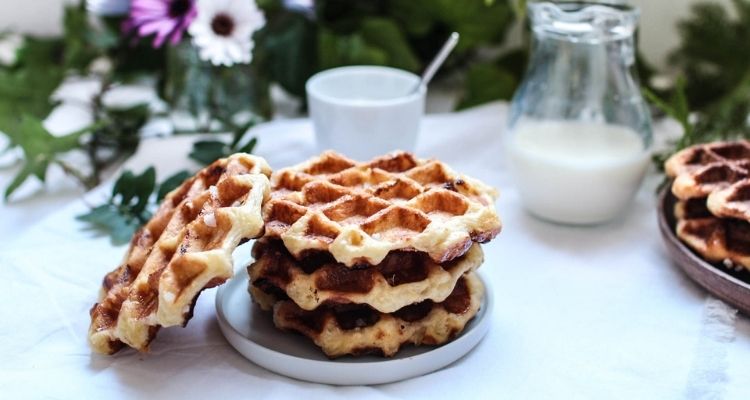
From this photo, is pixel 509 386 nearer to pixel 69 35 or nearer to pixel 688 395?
pixel 688 395

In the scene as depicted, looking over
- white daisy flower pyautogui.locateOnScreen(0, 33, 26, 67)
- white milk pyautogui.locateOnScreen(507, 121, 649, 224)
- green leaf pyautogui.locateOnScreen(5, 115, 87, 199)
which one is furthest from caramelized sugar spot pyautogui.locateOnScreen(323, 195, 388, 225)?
white daisy flower pyautogui.locateOnScreen(0, 33, 26, 67)

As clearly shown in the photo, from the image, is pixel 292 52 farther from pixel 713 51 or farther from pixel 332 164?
pixel 713 51

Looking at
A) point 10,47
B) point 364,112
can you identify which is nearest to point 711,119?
point 364,112

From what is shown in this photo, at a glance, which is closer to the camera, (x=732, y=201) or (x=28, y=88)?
(x=732, y=201)

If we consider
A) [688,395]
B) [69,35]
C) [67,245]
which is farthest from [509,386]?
[69,35]

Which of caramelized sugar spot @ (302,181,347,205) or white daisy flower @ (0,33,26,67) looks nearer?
caramelized sugar spot @ (302,181,347,205)

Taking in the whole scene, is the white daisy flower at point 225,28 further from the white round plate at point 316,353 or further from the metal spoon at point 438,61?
the white round plate at point 316,353

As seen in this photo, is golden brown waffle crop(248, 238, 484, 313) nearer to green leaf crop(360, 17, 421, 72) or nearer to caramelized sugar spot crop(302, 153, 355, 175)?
caramelized sugar spot crop(302, 153, 355, 175)
